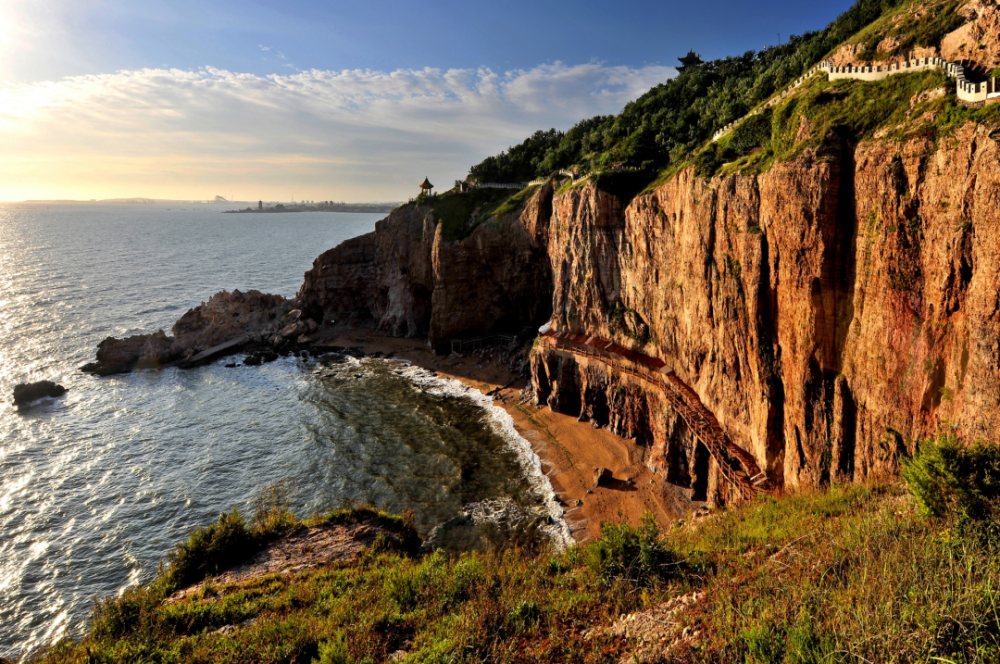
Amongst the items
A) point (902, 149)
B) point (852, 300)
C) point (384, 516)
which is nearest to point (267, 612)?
point (384, 516)

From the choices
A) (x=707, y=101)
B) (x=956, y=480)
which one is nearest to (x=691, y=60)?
(x=707, y=101)

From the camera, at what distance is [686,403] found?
95.5 ft

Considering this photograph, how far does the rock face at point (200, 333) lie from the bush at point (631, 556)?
2515 inches

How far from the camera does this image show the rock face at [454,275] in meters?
54.7

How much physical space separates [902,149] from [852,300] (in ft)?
19.1

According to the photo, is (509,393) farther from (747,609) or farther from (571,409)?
(747,609)

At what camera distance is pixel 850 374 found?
1906 cm

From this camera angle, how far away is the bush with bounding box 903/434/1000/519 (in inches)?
401

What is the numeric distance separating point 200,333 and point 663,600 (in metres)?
70.6

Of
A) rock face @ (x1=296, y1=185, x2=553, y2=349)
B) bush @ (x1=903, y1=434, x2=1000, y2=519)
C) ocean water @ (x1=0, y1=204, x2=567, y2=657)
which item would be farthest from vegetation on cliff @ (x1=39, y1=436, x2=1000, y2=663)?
rock face @ (x1=296, y1=185, x2=553, y2=349)

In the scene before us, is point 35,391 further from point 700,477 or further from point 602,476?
point 700,477

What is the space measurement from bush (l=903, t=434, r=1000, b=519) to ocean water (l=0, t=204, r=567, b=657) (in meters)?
19.7

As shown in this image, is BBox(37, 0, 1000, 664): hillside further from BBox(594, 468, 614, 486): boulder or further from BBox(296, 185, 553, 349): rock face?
BBox(296, 185, 553, 349): rock face

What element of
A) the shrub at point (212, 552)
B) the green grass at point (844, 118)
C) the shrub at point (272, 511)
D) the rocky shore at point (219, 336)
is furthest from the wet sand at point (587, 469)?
the rocky shore at point (219, 336)
